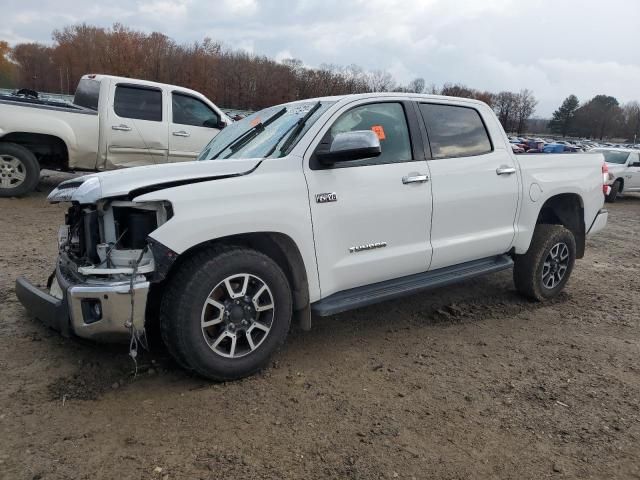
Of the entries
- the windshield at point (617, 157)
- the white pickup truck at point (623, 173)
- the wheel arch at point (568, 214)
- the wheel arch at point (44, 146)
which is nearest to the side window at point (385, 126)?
the wheel arch at point (568, 214)

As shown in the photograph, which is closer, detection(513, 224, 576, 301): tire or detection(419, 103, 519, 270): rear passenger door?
detection(419, 103, 519, 270): rear passenger door

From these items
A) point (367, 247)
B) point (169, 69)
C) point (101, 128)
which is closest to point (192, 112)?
point (101, 128)

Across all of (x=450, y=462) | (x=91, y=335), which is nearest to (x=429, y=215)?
(x=450, y=462)

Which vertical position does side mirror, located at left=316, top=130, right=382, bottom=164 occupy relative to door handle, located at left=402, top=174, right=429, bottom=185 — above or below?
above

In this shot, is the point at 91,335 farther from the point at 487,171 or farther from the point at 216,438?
the point at 487,171

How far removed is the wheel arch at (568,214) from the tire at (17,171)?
7.44m

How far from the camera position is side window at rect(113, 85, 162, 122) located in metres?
8.81

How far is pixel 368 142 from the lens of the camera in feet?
11.0

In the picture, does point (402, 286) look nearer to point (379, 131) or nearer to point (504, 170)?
point (379, 131)

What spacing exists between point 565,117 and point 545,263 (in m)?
116

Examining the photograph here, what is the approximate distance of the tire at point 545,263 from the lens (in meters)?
5.02

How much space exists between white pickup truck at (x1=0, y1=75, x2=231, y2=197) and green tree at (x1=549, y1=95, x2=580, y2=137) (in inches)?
4414

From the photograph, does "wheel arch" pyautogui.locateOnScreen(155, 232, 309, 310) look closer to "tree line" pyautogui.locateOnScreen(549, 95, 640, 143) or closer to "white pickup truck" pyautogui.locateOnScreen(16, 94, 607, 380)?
"white pickup truck" pyautogui.locateOnScreen(16, 94, 607, 380)

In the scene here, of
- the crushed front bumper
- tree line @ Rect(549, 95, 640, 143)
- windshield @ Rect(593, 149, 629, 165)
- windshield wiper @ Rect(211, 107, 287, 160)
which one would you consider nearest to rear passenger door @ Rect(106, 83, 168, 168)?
windshield wiper @ Rect(211, 107, 287, 160)
